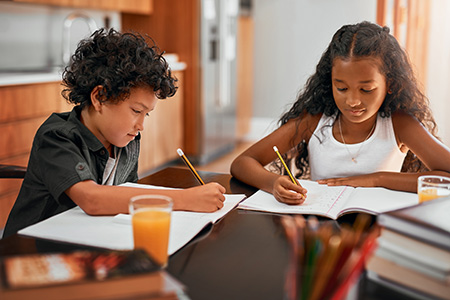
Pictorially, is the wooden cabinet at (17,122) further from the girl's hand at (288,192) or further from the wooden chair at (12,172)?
the girl's hand at (288,192)

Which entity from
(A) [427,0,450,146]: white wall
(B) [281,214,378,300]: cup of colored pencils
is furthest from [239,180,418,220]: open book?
(A) [427,0,450,146]: white wall

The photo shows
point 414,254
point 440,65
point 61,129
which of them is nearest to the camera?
point 414,254

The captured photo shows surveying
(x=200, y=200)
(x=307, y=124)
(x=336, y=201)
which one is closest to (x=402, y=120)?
(x=307, y=124)

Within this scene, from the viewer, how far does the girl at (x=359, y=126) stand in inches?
58.2

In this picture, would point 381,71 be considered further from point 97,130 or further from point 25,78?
point 25,78

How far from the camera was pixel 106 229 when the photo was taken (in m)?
1.01

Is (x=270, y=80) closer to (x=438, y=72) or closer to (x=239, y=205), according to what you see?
(x=438, y=72)

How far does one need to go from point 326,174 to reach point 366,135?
0.18 meters

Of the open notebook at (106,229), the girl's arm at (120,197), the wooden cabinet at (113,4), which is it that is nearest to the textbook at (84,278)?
the open notebook at (106,229)

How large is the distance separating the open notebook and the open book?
0.44ft

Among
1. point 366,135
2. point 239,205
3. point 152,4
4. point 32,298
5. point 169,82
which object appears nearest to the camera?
point 32,298

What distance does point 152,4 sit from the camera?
4301 millimetres

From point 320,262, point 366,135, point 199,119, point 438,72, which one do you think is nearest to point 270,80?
point 199,119

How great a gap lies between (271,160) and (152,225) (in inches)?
33.9
